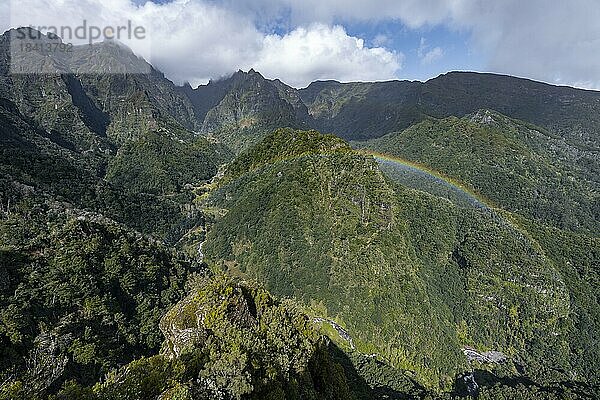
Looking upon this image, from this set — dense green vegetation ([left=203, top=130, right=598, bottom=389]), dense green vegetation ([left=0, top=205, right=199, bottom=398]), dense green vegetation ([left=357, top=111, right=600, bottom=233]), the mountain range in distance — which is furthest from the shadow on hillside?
dense green vegetation ([left=357, top=111, right=600, bottom=233])

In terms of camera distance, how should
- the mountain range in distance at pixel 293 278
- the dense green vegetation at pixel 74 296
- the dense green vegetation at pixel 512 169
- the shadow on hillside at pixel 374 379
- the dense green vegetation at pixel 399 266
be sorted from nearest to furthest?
the mountain range in distance at pixel 293 278
the dense green vegetation at pixel 74 296
the shadow on hillside at pixel 374 379
the dense green vegetation at pixel 399 266
the dense green vegetation at pixel 512 169

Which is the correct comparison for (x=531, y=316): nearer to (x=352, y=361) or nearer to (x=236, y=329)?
(x=352, y=361)

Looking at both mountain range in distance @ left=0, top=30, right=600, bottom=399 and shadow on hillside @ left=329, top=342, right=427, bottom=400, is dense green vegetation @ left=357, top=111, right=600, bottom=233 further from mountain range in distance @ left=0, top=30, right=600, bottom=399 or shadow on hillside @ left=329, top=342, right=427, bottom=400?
shadow on hillside @ left=329, top=342, right=427, bottom=400

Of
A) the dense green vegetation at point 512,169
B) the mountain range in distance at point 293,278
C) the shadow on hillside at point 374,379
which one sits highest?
the dense green vegetation at point 512,169

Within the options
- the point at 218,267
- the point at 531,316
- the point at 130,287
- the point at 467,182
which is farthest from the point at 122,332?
the point at 467,182

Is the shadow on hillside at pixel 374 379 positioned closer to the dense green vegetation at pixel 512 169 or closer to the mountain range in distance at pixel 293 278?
the mountain range in distance at pixel 293 278

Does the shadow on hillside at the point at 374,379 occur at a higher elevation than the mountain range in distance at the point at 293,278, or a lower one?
lower

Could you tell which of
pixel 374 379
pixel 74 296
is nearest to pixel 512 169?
pixel 374 379

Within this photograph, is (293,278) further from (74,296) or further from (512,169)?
(512,169)

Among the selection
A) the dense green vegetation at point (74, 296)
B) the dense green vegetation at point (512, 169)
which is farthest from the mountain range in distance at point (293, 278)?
the dense green vegetation at point (512, 169)
